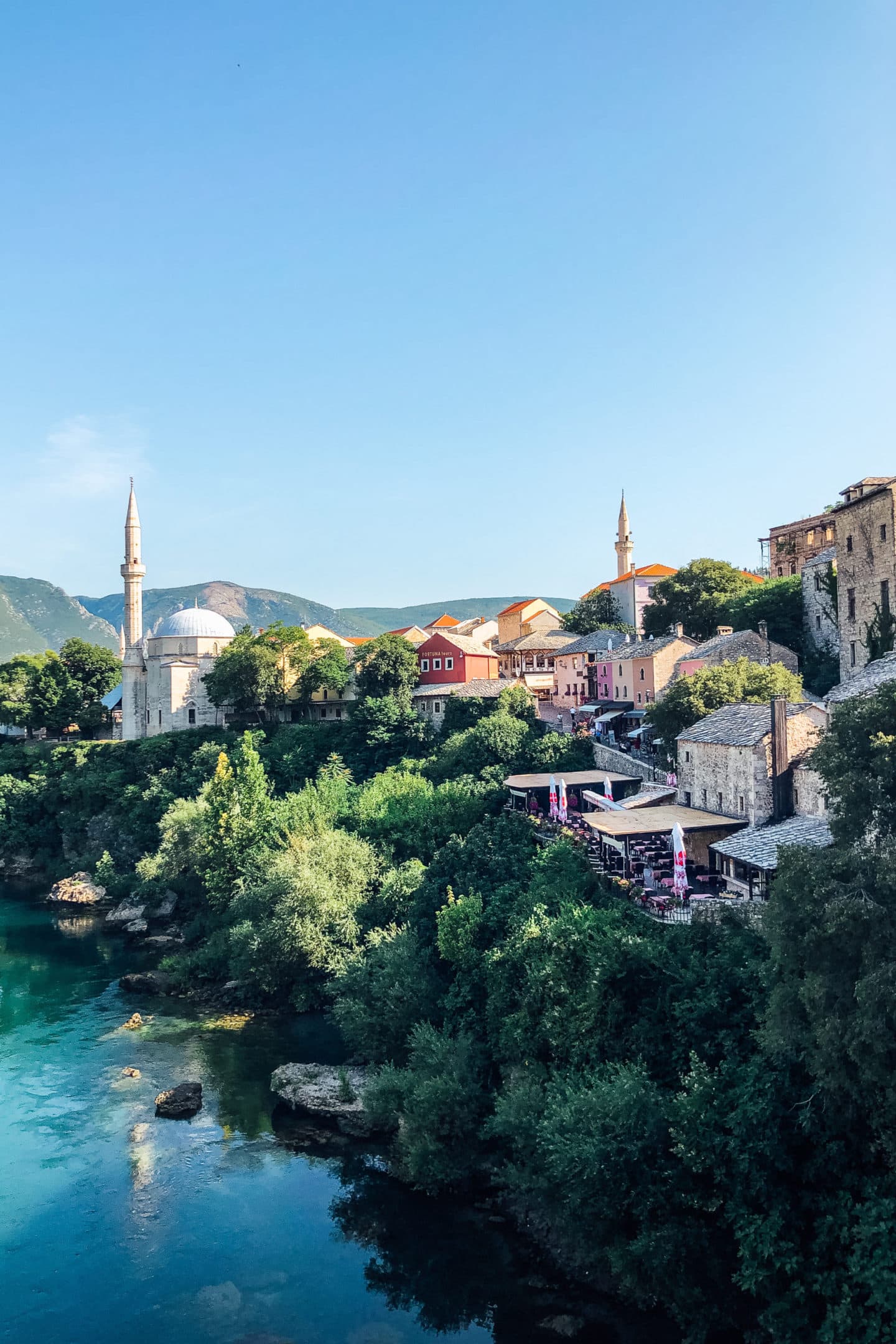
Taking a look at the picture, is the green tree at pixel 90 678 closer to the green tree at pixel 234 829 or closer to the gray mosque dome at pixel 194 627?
the gray mosque dome at pixel 194 627

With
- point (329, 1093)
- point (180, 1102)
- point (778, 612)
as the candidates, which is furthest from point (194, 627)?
point (329, 1093)

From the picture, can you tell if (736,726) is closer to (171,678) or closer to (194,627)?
(171,678)

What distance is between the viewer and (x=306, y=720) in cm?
5894

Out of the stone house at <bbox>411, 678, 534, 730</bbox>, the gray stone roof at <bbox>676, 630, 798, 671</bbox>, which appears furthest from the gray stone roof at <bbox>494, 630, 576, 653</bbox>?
the gray stone roof at <bbox>676, 630, 798, 671</bbox>

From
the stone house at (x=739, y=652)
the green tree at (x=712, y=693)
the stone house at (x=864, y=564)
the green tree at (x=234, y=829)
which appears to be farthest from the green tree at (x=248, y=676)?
the stone house at (x=864, y=564)

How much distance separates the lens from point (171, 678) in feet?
198

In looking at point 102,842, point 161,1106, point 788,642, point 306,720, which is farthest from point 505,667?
point 161,1106

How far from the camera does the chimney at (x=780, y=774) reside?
24.9m

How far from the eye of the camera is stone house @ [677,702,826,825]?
82.9ft

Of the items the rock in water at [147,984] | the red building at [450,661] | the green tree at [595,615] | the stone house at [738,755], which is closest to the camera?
the stone house at [738,755]

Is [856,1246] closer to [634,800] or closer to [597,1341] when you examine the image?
[597,1341]

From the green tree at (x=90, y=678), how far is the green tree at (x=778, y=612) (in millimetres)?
41605

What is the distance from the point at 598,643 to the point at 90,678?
35.1 metres

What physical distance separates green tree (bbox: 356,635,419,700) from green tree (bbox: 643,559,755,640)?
13.3 meters
